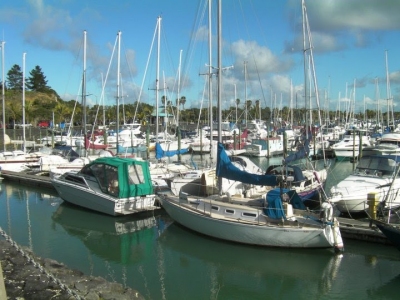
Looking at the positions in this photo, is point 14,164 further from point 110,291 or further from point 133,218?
point 110,291

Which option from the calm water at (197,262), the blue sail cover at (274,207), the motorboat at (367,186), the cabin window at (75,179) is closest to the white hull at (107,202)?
the cabin window at (75,179)

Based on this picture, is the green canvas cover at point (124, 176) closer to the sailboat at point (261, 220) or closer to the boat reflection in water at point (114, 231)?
the boat reflection in water at point (114, 231)

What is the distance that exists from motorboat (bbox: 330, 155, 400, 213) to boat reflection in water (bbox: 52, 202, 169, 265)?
27.5 ft

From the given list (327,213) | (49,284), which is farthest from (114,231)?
(327,213)

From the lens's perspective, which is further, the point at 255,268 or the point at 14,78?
the point at 14,78

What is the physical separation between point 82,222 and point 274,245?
10.3m

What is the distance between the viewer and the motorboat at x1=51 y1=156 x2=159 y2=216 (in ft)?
67.1

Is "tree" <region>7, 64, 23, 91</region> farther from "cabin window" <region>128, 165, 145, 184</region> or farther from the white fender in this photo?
the white fender

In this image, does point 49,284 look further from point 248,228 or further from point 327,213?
point 327,213

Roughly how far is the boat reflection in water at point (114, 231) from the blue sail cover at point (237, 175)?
13.7ft

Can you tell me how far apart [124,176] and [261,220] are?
300 inches

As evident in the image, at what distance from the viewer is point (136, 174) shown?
21094mm

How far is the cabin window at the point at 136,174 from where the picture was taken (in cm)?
2083

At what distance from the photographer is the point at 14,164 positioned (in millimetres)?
35094
